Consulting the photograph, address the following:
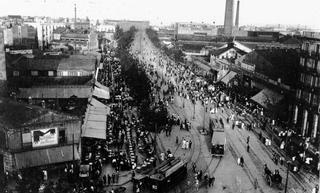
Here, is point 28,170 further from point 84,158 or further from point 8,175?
point 84,158

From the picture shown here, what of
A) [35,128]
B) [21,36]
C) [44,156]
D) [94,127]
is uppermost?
[21,36]

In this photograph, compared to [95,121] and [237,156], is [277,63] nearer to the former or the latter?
[237,156]

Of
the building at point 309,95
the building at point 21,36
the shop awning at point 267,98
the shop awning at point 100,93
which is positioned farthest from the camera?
the building at point 21,36

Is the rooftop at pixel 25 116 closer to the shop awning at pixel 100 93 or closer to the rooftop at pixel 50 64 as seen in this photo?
the shop awning at pixel 100 93

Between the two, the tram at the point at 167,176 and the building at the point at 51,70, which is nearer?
the tram at the point at 167,176

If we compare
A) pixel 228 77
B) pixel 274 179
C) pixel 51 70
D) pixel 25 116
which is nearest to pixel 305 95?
pixel 274 179

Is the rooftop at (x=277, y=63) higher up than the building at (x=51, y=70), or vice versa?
the rooftop at (x=277, y=63)

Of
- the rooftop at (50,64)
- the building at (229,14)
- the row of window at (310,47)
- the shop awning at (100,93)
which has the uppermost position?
the building at (229,14)

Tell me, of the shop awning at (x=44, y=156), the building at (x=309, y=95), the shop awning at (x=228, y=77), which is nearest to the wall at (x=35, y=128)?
the shop awning at (x=44, y=156)

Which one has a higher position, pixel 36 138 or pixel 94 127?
pixel 36 138
